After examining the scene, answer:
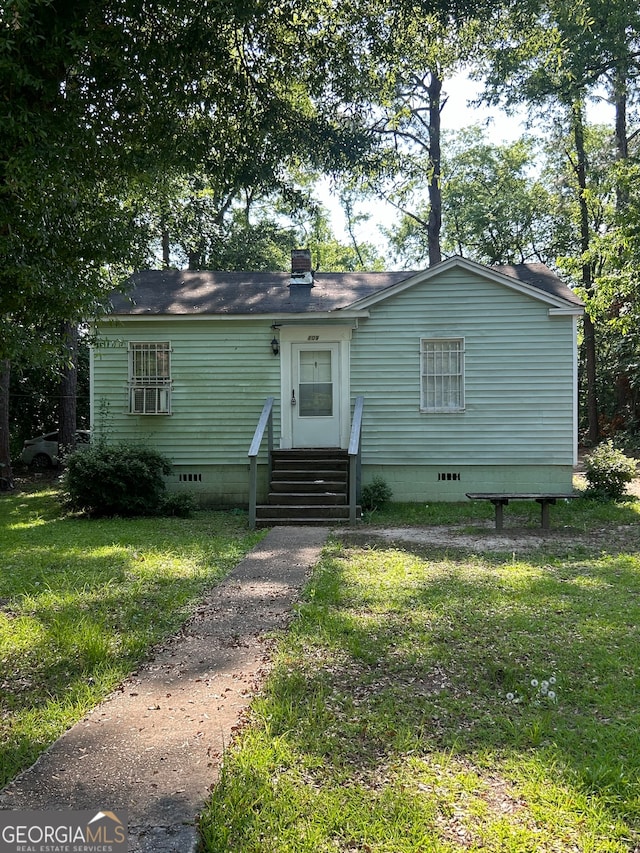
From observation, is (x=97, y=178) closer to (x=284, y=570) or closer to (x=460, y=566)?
(x=284, y=570)

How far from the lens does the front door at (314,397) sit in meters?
12.5

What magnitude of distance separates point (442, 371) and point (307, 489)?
352 cm

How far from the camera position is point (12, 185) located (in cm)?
416

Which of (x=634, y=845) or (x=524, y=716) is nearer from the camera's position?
(x=634, y=845)

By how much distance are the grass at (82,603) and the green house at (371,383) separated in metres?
2.58

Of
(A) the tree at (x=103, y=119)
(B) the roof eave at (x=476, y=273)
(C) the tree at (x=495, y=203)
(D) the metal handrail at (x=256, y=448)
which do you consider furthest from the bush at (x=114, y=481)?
(C) the tree at (x=495, y=203)

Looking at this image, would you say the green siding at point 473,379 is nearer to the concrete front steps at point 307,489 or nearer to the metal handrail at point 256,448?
the concrete front steps at point 307,489

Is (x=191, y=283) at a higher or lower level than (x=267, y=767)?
higher

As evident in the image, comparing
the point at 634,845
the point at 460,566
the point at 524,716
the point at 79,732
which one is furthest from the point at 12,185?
the point at 460,566

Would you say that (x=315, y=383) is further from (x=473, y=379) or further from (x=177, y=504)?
(x=177, y=504)

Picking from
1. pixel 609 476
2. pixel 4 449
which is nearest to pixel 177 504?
pixel 4 449

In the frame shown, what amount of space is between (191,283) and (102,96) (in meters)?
8.74

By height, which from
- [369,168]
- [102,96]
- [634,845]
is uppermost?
[369,168]

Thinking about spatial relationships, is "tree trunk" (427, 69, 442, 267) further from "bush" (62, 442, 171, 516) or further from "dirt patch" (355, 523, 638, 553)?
"dirt patch" (355, 523, 638, 553)
